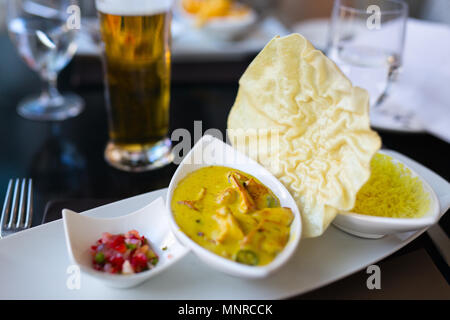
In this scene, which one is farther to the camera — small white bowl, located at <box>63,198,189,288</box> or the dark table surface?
the dark table surface

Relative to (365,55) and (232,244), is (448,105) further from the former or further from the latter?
(232,244)

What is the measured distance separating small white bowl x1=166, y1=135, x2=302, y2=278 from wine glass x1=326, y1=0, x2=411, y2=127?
633mm

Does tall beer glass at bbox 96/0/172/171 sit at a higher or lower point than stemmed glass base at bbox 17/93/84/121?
higher

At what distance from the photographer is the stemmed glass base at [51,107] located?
79.3 inches

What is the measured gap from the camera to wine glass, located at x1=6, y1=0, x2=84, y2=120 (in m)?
1.88

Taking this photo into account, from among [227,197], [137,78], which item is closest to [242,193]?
[227,197]

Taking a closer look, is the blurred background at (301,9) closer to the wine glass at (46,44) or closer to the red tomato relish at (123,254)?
the wine glass at (46,44)

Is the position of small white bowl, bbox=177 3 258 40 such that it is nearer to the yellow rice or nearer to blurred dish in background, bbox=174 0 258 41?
blurred dish in background, bbox=174 0 258 41

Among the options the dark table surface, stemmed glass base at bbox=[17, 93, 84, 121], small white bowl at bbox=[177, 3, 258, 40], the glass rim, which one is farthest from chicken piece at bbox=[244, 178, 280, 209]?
small white bowl at bbox=[177, 3, 258, 40]

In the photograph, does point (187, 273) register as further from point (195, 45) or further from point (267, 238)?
point (195, 45)

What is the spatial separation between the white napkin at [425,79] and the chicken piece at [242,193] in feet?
3.36

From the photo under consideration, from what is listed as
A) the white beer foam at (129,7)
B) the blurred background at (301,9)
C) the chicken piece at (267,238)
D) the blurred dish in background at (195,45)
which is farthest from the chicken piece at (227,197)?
the blurred background at (301,9)

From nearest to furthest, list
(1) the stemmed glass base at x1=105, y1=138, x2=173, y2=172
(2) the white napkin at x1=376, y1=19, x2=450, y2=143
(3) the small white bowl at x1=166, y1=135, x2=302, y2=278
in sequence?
1. (3) the small white bowl at x1=166, y1=135, x2=302, y2=278
2. (1) the stemmed glass base at x1=105, y1=138, x2=173, y2=172
3. (2) the white napkin at x1=376, y1=19, x2=450, y2=143

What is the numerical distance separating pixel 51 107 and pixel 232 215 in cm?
133
